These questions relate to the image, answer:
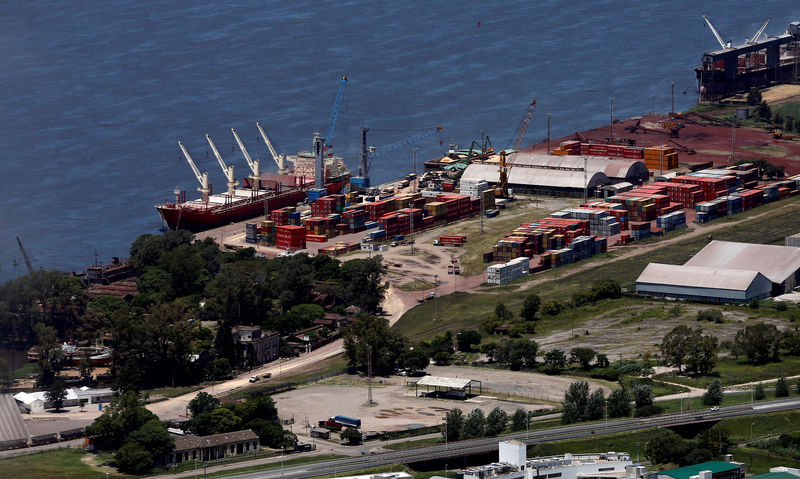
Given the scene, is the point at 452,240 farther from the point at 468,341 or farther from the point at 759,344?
the point at 759,344

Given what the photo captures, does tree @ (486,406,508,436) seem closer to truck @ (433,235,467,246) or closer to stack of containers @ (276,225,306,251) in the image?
truck @ (433,235,467,246)

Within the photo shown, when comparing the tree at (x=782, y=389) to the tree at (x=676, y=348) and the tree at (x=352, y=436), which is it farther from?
the tree at (x=352, y=436)

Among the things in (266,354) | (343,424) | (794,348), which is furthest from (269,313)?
(794,348)

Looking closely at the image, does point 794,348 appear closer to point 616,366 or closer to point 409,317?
point 616,366

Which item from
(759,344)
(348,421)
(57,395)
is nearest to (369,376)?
(348,421)

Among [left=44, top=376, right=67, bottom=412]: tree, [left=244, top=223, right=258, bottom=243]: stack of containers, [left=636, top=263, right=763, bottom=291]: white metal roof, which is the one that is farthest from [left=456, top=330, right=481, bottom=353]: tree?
[left=244, top=223, right=258, bottom=243]: stack of containers

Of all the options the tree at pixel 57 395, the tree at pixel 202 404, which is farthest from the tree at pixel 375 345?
the tree at pixel 57 395
